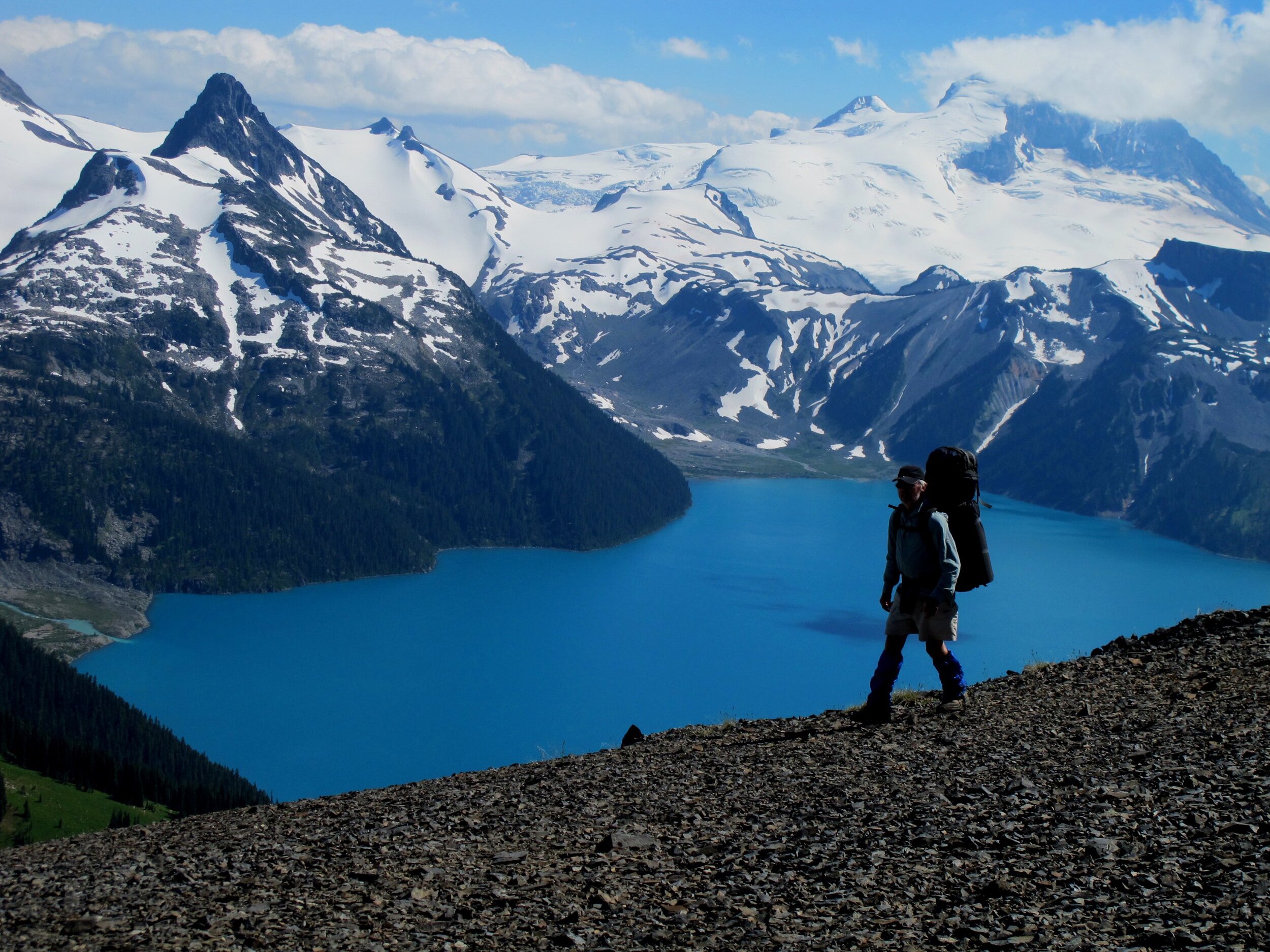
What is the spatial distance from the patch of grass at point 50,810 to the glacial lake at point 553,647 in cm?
1413

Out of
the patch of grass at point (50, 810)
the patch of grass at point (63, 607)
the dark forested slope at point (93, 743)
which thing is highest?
the patch of grass at point (50, 810)

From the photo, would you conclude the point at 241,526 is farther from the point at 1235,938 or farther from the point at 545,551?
the point at 1235,938

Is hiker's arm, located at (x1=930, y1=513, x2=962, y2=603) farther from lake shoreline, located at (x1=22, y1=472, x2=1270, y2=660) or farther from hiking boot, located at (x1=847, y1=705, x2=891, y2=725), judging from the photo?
lake shoreline, located at (x1=22, y1=472, x2=1270, y2=660)

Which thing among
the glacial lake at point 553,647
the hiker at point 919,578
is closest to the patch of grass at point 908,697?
the hiker at point 919,578

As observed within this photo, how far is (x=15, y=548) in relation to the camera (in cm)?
15650

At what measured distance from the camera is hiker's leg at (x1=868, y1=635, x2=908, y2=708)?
16.4 metres

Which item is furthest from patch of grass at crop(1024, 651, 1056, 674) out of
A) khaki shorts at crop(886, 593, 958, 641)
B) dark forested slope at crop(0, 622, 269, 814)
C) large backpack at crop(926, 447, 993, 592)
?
dark forested slope at crop(0, 622, 269, 814)

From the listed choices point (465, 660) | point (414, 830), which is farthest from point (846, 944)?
point (465, 660)

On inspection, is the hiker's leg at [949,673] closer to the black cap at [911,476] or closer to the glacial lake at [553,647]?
the black cap at [911,476]

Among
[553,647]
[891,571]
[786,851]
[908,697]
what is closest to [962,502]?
[891,571]

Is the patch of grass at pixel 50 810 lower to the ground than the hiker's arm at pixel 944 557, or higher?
lower

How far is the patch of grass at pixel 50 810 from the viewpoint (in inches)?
2613

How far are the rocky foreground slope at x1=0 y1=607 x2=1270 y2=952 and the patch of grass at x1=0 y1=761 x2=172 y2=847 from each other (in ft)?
188

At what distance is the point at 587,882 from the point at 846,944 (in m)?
2.85
